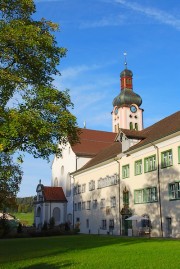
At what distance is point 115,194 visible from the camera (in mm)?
44375

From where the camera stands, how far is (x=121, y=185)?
42.9m

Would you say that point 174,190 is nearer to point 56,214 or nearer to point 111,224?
point 111,224

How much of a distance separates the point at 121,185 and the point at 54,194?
20.4 metres

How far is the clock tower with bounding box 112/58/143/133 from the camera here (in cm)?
8119

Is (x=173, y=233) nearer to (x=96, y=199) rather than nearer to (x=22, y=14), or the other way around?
(x=96, y=199)

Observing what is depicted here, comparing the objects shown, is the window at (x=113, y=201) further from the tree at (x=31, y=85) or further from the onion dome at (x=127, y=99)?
the onion dome at (x=127, y=99)

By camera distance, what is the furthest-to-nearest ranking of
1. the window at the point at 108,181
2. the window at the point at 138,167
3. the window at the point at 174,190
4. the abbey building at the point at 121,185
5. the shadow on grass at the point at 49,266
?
the window at the point at 108,181 → the window at the point at 138,167 → the abbey building at the point at 121,185 → the window at the point at 174,190 → the shadow on grass at the point at 49,266

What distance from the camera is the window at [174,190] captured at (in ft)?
107

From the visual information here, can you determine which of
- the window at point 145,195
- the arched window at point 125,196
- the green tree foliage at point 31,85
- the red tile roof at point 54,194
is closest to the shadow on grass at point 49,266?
the green tree foliage at point 31,85

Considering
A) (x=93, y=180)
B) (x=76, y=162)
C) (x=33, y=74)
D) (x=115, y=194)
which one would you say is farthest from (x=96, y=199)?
(x=33, y=74)

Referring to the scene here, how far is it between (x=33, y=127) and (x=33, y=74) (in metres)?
3.80

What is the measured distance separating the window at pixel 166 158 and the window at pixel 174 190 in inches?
75.2

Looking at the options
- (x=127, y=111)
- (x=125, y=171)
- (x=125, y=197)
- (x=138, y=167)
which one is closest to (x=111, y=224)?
(x=125, y=197)

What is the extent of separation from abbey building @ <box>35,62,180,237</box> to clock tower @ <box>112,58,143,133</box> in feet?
38.7
